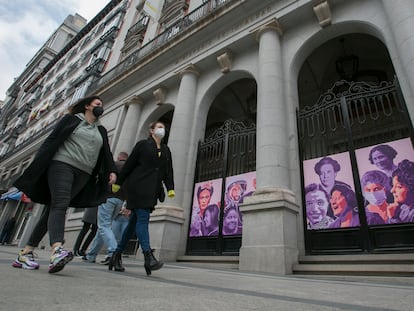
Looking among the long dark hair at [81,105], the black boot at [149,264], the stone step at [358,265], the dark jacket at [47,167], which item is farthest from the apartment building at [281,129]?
the long dark hair at [81,105]

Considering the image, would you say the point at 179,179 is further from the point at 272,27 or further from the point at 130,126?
the point at 272,27

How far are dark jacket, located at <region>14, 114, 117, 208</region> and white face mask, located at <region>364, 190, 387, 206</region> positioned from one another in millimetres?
4937

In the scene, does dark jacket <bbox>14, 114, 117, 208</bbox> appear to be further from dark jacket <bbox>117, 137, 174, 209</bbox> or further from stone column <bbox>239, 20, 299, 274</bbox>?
stone column <bbox>239, 20, 299, 274</bbox>

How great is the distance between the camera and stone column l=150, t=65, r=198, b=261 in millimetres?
6938

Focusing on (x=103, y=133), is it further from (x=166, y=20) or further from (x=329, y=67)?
(x=166, y=20)

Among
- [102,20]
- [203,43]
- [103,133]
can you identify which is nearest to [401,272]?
[103,133]

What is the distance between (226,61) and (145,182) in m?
7.26

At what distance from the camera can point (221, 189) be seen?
7.64 metres

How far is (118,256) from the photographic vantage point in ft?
10.2

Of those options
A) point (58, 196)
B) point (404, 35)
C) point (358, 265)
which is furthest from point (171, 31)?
point (358, 265)

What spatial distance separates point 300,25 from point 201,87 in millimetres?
3941

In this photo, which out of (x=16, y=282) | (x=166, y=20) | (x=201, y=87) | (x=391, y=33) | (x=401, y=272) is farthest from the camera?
(x=166, y=20)

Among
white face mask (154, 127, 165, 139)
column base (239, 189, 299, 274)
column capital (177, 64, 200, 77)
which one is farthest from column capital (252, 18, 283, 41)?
white face mask (154, 127, 165, 139)

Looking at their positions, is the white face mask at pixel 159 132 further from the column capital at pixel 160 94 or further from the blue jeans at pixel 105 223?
the column capital at pixel 160 94
